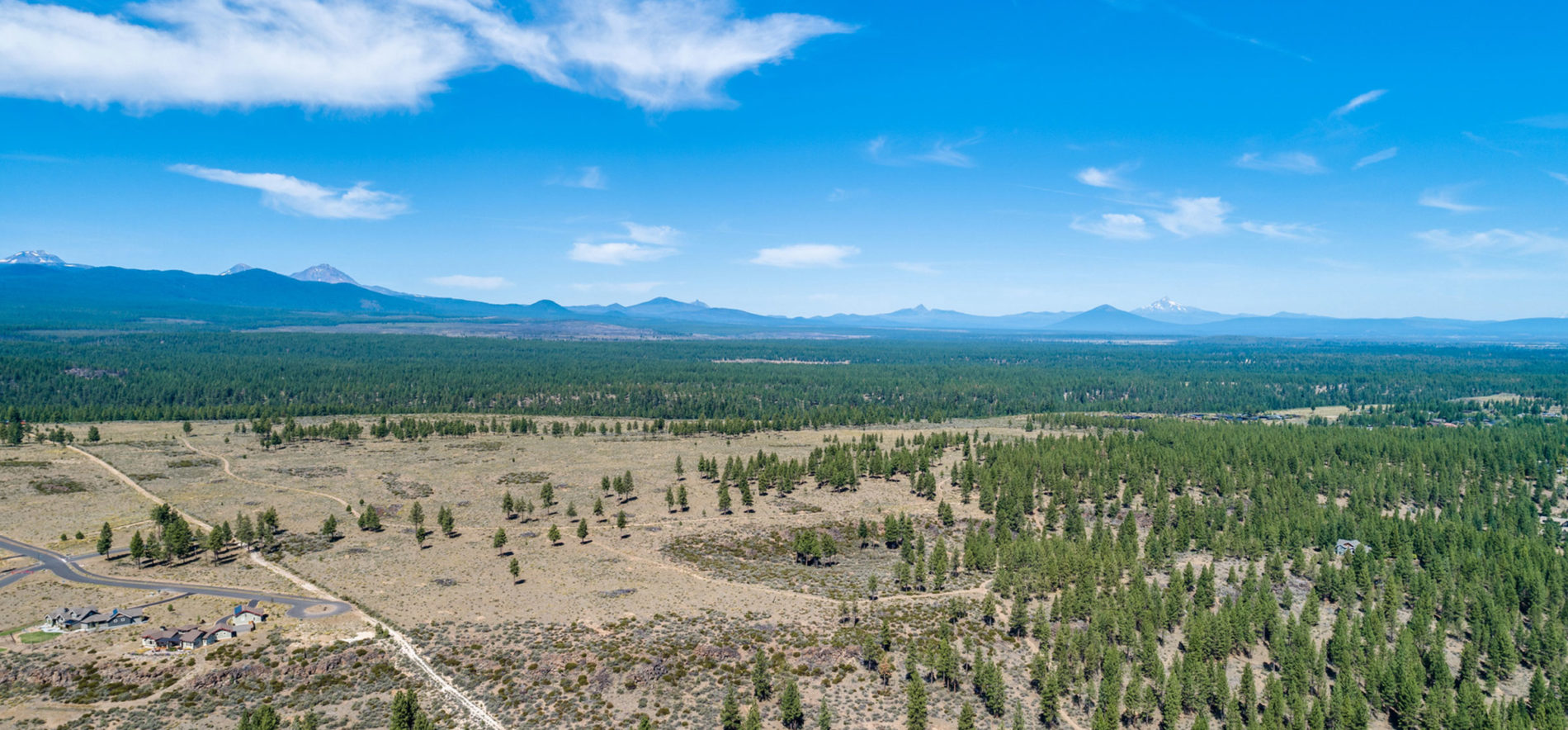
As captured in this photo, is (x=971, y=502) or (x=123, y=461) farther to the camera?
(x=123, y=461)

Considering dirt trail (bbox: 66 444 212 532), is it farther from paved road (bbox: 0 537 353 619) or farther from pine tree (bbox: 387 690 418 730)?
pine tree (bbox: 387 690 418 730)

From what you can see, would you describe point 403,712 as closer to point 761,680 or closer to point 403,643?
point 403,643

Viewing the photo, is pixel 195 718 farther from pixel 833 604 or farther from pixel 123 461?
pixel 123 461

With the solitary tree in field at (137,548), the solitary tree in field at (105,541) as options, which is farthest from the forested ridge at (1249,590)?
the solitary tree in field at (105,541)

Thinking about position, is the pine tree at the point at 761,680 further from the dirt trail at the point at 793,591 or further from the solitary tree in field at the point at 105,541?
the solitary tree in field at the point at 105,541

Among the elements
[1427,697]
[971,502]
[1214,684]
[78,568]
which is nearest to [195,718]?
[78,568]

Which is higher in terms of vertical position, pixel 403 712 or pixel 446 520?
pixel 446 520

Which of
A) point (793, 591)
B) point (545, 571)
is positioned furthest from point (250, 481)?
point (793, 591)
